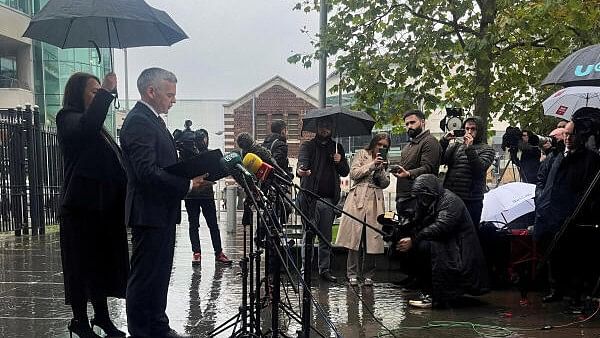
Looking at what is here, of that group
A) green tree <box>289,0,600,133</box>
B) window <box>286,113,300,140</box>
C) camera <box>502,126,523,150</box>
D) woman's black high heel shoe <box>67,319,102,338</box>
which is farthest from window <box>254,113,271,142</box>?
woman's black high heel shoe <box>67,319,102,338</box>

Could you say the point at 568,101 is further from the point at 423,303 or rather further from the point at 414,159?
the point at 423,303

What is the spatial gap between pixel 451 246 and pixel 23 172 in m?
8.32

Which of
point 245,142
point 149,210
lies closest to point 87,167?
point 149,210

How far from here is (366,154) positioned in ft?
24.6

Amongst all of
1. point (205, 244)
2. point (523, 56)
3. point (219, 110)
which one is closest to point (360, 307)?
point (205, 244)

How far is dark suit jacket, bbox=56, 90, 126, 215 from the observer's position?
4.59 meters

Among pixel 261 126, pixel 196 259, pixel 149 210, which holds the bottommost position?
pixel 196 259

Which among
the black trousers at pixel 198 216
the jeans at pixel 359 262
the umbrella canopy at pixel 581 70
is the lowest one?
the jeans at pixel 359 262

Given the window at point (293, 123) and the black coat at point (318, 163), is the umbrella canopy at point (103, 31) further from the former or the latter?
the window at point (293, 123)

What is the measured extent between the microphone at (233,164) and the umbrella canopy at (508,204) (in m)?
4.63

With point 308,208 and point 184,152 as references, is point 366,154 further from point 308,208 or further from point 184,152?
point 184,152

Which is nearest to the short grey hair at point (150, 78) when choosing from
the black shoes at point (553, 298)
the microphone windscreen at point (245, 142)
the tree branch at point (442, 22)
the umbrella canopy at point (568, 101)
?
the microphone windscreen at point (245, 142)

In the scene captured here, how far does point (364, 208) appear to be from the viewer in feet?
24.2

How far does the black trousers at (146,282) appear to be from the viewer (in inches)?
165
